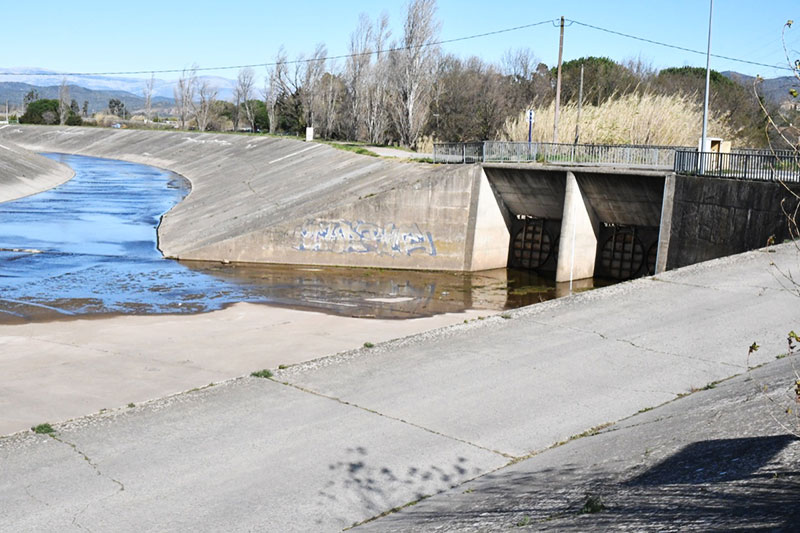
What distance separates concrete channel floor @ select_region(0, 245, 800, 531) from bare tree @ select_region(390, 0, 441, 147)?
46301mm

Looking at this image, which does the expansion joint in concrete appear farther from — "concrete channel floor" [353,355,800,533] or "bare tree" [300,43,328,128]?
"bare tree" [300,43,328,128]

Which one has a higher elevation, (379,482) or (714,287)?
(714,287)

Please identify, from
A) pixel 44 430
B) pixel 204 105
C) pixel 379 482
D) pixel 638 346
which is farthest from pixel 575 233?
pixel 204 105

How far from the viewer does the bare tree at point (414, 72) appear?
199ft

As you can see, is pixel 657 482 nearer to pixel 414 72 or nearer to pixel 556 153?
pixel 556 153

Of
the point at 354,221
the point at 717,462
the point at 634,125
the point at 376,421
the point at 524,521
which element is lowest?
the point at 376,421

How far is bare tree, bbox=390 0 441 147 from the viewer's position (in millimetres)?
60625

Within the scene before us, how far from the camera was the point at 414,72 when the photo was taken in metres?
61.8

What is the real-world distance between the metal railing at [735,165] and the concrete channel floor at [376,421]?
887cm

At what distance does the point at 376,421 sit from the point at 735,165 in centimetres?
1919

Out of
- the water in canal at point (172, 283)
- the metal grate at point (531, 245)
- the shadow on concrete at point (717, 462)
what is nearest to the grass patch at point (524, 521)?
the shadow on concrete at point (717, 462)

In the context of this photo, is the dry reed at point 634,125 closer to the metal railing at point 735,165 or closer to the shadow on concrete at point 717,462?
the metal railing at point 735,165

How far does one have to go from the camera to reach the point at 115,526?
898cm

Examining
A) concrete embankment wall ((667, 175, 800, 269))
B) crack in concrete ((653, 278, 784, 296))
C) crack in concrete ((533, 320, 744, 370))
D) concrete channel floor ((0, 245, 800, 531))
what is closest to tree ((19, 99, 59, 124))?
concrete embankment wall ((667, 175, 800, 269))
